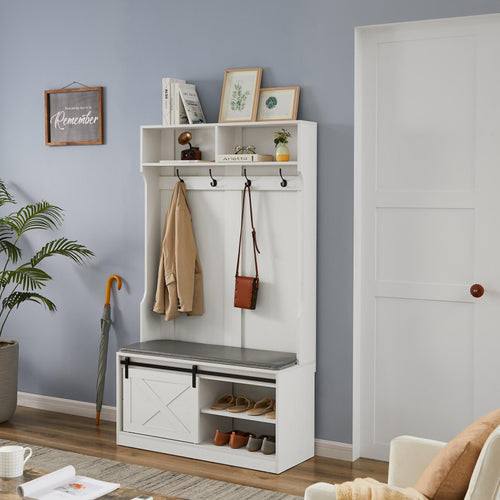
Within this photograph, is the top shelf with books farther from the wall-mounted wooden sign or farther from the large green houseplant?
the large green houseplant

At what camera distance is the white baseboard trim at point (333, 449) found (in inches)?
162

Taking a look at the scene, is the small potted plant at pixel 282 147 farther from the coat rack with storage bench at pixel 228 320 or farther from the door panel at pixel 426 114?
the door panel at pixel 426 114

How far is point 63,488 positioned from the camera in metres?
2.66

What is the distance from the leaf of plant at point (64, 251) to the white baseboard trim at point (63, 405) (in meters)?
0.90

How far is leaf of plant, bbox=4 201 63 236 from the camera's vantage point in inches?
189

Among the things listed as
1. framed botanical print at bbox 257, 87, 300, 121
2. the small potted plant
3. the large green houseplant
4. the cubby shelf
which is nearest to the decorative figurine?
framed botanical print at bbox 257, 87, 300, 121

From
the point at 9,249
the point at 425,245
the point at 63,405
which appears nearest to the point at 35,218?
the point at 9,249

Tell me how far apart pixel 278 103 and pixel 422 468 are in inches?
84.6

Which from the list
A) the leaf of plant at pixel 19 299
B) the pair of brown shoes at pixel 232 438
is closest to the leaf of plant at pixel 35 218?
the leaf of plant at pixel 19 299

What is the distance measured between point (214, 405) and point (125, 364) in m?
0.55

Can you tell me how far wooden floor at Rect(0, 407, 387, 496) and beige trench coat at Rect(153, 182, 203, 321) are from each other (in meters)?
0.78

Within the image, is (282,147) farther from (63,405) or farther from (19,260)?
(63,405)

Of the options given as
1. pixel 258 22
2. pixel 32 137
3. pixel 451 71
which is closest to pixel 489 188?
pixel 451 71

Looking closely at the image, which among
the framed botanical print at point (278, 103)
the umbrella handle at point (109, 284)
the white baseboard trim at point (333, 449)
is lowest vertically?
the white baseboard trim at point (333, 449)
